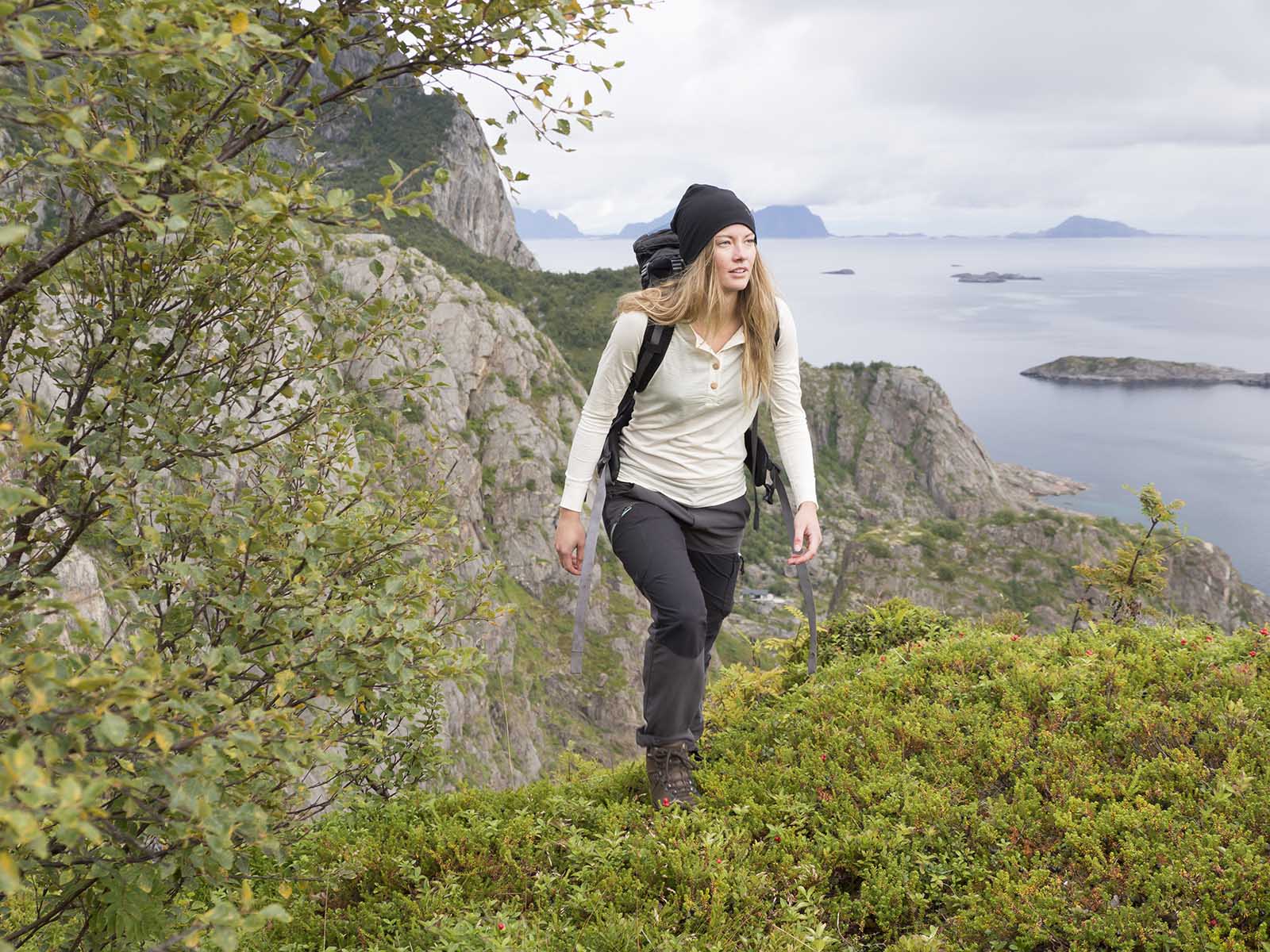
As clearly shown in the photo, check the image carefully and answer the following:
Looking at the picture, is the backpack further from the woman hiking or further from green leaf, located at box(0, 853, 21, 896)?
green leaf, located at box(0, 853, 21, 896)

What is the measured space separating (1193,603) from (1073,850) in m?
113

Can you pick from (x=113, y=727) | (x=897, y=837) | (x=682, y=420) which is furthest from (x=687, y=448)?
(x=113, y=727)

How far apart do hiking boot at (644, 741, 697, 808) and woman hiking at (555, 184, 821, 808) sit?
0.01m

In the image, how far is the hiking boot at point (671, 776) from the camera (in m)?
5.50

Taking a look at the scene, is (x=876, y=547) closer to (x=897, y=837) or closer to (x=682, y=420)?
(x=897, y=837)

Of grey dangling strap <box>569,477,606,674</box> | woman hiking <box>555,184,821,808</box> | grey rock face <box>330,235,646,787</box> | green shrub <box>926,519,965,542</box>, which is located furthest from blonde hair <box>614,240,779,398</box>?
green shrub <box>926,519,965,542</box>

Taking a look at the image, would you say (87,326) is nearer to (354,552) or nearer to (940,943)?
(354,552)

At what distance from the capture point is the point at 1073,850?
4.58 m

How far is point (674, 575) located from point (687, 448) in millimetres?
879

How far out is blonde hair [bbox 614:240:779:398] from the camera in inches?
197

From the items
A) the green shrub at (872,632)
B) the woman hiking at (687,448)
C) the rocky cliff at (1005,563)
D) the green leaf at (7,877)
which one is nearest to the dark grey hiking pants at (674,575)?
the woman hiking at (687,448)

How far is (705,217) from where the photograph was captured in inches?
197

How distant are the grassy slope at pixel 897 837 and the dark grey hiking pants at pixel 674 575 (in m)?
0.77

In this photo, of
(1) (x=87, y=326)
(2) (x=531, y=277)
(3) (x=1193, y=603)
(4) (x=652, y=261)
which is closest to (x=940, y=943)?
(4) (x=652, y=261)
